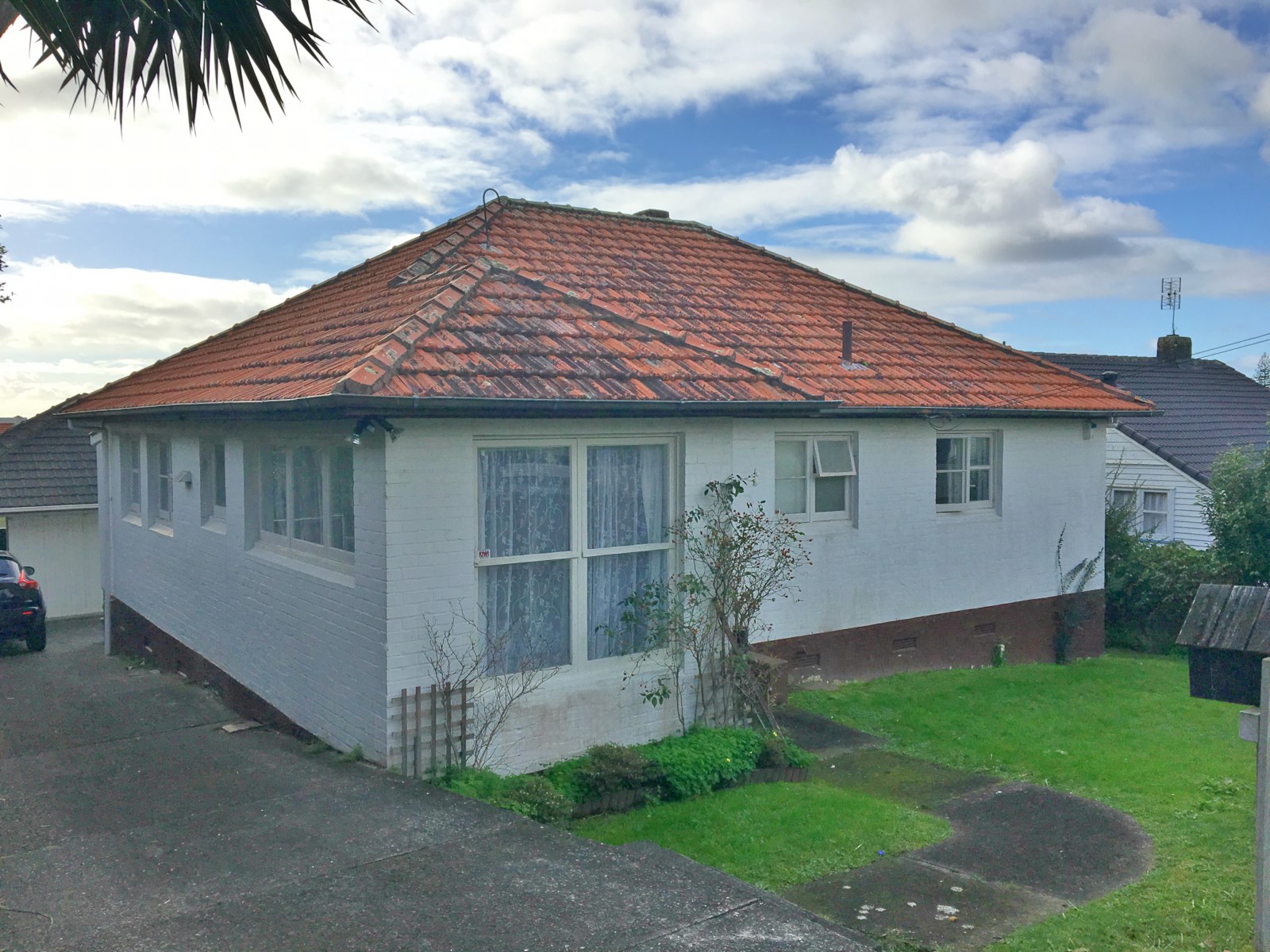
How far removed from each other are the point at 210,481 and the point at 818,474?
20.9 ft

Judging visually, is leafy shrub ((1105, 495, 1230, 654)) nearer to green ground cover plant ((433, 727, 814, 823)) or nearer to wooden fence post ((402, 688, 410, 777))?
green ground cover plant ((433, 727, 814, 823))

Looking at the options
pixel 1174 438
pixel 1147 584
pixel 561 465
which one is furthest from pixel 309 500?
pixel 1174 438

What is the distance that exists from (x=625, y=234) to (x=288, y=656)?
7812mm

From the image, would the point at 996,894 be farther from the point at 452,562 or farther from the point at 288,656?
the point at 288,656

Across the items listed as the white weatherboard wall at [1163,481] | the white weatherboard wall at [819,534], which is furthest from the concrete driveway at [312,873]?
the white weatherboard wall at [1163,481]

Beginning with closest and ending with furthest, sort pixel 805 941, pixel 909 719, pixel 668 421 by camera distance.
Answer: pixel 805 941
pixel 668 421
pixel 909 719

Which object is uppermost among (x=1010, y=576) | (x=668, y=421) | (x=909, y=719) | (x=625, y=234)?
(x=625, y=234)

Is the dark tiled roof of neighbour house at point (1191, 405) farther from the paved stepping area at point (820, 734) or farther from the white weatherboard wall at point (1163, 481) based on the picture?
the paved stepping area at point (820, 734)

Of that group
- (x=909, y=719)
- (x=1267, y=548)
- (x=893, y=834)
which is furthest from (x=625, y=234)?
(x=1267, y=548)

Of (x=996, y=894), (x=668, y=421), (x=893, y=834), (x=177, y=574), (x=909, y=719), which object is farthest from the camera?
(x=177, y=574)

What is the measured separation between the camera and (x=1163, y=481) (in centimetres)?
2088

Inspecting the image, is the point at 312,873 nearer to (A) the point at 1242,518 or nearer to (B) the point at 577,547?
(B) the point at 577,547

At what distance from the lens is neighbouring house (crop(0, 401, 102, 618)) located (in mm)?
19109

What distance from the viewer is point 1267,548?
49.5ft
